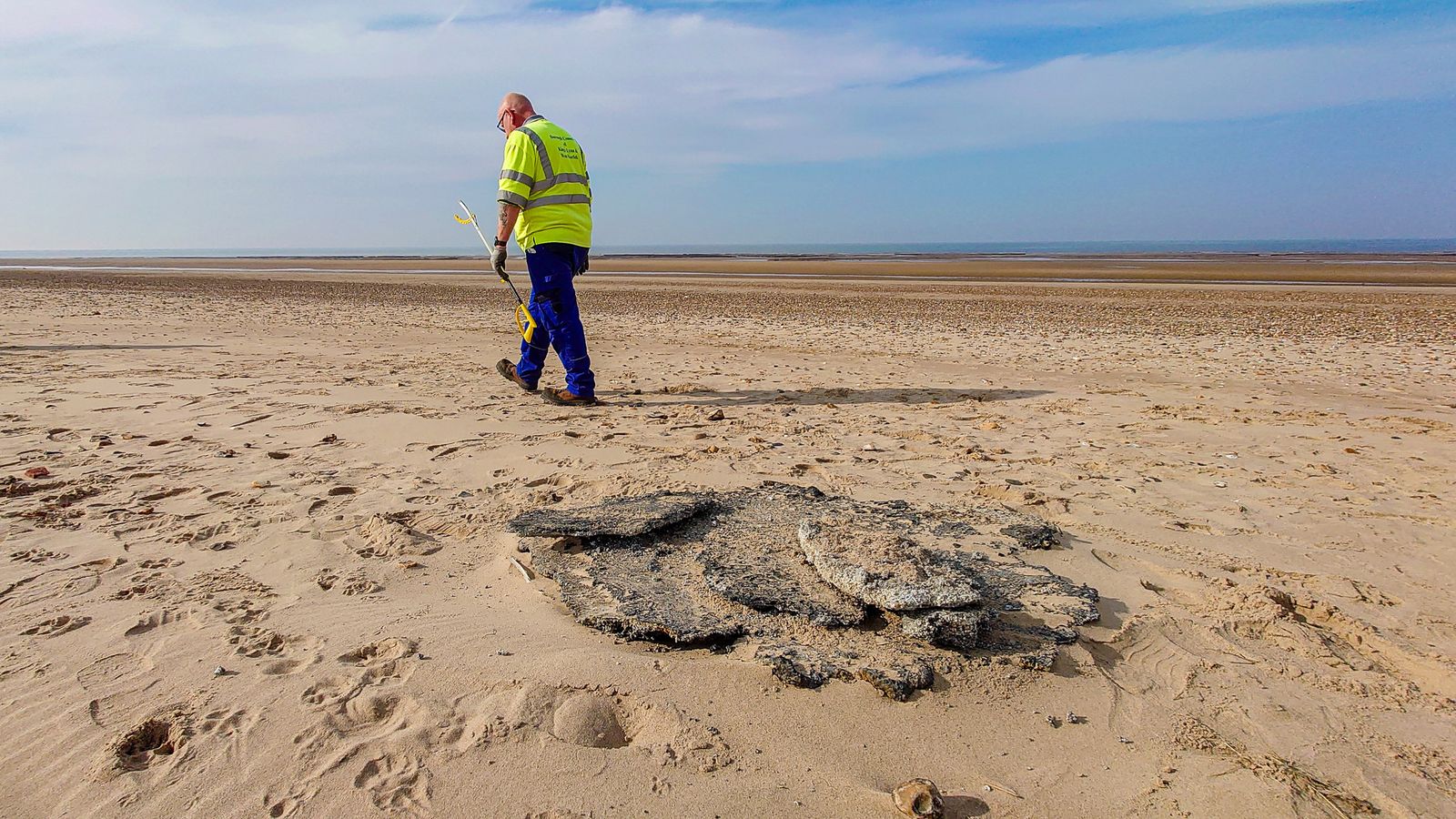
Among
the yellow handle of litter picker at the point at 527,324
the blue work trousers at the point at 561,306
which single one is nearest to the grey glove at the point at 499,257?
the blue work trousers at the point at 561,306

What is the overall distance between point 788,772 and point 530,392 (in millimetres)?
4894

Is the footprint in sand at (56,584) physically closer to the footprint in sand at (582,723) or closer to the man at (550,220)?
the footprint in sand at (582,723)

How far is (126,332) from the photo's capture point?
9.80 metres

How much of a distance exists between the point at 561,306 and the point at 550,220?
2.04 ft

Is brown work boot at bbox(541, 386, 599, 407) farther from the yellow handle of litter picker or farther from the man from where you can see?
the yellow handle of litter picker

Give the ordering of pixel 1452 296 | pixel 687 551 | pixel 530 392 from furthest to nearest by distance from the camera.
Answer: pixel 1452 296
pixel 530 392
pixel 687 551

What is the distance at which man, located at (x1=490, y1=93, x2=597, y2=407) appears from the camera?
216 inches

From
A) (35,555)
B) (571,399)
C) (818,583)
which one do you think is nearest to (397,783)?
(818,583)

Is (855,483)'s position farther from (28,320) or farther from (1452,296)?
(1452,296)

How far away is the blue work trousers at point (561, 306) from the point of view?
5754mm

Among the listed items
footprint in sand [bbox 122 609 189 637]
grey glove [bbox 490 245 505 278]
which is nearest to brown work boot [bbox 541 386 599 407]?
grey glove [bbox 490 245 505 278]

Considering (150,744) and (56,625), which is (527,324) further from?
(150,744)

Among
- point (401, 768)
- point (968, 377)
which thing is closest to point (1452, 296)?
point (968, 377)

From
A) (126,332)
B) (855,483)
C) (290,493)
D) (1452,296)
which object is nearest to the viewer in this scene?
(290,493)
